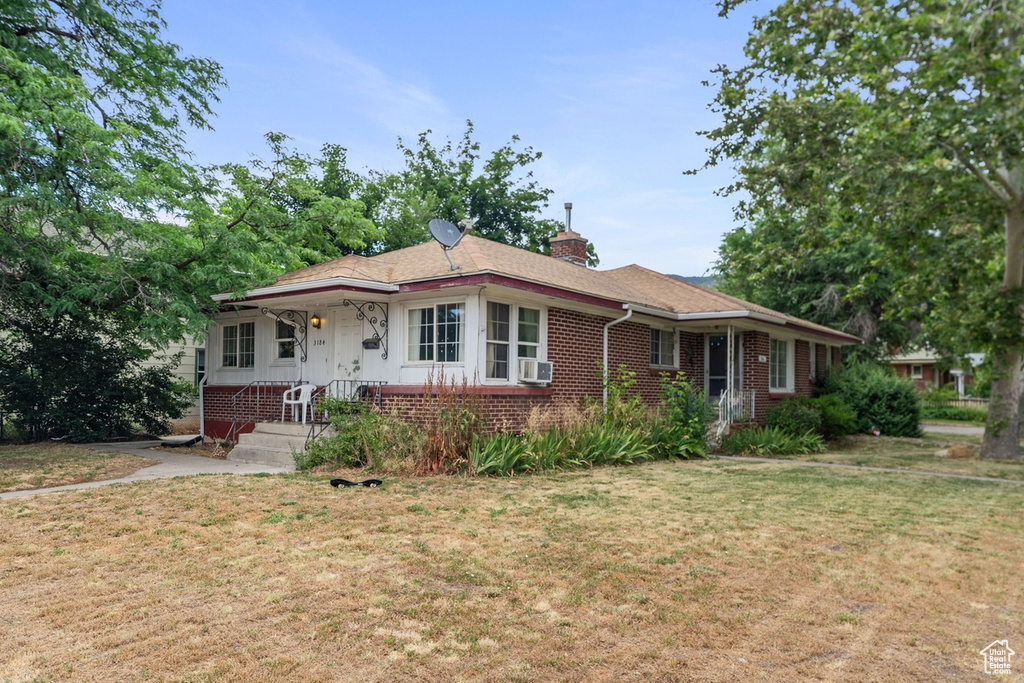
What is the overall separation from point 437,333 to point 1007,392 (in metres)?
12.2

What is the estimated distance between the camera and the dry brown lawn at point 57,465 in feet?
30.5

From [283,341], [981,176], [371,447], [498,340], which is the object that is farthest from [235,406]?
[981,176]

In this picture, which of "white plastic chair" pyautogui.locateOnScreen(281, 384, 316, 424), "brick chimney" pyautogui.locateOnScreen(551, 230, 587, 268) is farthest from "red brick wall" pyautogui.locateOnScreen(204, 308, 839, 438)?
"brick chimney" pyautogui.locateOnScreen(551, 230, 587, 268)

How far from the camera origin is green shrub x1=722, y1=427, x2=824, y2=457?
15.2 meters

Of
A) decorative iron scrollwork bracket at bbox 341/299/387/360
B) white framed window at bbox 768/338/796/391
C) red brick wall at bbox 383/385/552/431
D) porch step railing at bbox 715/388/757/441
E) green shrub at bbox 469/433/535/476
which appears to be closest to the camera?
green shrub at bbox 469/433/535/476

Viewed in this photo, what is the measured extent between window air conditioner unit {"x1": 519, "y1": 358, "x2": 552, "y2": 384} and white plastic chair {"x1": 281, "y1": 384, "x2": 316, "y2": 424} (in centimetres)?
393

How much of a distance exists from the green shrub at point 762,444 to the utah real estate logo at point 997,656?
1114cm

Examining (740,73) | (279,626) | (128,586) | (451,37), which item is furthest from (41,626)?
(740,73)

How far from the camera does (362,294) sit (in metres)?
12.6

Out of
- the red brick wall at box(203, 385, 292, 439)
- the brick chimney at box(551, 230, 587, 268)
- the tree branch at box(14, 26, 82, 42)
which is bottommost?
the red brick wall at box(203, 385, 292, 439)

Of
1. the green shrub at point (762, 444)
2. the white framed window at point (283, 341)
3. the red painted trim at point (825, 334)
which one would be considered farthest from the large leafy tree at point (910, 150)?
the white framed window at point (283, 341)

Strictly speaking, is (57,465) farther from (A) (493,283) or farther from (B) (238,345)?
(A) (493,283)

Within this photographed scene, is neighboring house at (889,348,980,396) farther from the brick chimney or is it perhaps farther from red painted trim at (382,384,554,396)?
red painted trim at (382,384,554,396)

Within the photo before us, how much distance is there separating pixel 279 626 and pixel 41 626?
1.35 m
